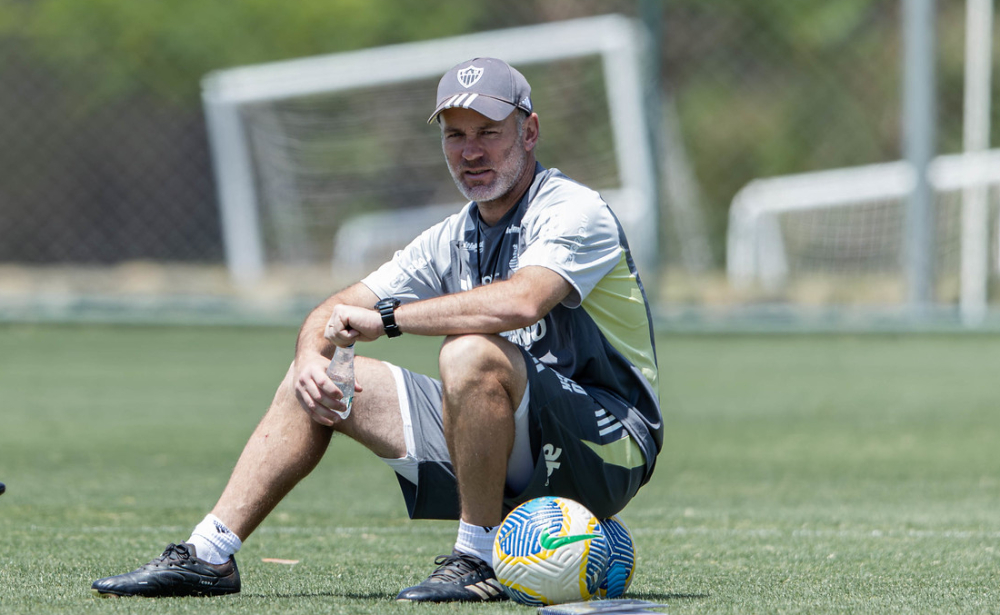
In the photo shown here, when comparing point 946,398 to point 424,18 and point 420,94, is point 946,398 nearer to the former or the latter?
point 420,94

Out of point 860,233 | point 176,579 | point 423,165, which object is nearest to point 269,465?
point 176,579

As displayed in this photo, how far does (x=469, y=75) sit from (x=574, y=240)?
621 mm

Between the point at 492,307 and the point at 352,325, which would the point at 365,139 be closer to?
the point at 352,325

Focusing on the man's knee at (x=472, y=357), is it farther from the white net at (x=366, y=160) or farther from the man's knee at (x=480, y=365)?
the white net at (x=366, y=160)

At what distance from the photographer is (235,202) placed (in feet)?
64.3

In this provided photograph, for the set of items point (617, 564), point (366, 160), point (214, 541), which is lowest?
point (617, 564)

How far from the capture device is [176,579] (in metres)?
4.05

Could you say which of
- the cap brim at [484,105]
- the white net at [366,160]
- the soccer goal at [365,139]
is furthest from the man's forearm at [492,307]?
the white net at [366,160]

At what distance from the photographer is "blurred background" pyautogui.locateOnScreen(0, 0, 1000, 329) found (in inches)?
673

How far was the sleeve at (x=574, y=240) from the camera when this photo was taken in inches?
163

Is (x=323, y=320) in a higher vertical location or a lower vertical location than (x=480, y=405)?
higher

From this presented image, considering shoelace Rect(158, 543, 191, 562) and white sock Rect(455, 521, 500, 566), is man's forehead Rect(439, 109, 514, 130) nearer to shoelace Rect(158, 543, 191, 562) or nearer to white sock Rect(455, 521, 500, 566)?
white sock Rect(455, 521, 500, 566)

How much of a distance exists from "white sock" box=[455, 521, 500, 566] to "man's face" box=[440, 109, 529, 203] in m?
1.01

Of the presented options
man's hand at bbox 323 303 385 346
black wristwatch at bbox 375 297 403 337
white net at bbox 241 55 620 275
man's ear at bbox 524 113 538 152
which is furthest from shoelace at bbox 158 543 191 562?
white net at bbox 241 55 620 275
